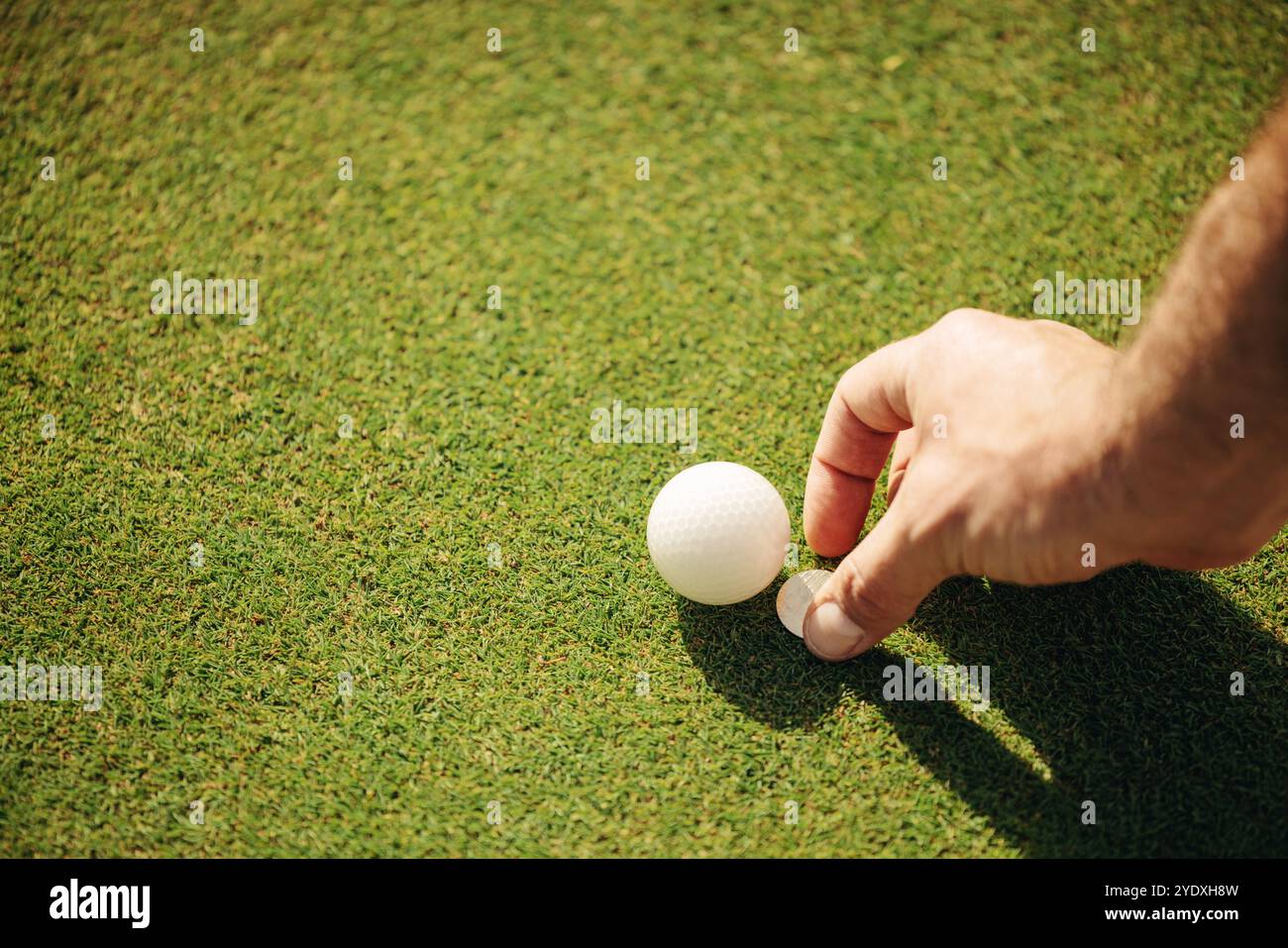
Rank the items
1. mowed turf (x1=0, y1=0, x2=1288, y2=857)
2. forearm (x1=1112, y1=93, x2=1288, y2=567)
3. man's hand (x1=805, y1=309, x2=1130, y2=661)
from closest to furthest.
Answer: forearm (x1=1112, y1=93, x2=1288, y2=567)
man's hand (x1=805, y1=309, x2=1130, y2=661)
mowed turf (x1=0, y1=0, x2=1288, y2=857)

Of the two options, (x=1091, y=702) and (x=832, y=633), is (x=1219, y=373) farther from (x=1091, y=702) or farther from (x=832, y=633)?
(x=1091, y=702)

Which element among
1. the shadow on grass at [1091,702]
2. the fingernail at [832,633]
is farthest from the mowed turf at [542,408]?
the fingernail at [832,633]

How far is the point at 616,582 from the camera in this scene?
137 inches

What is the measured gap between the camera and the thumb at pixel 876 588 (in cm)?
264

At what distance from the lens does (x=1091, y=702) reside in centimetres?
314

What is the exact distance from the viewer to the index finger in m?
2.92

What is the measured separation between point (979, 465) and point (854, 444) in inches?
29.1

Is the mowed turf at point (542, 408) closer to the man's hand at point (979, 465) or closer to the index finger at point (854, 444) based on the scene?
the index finger at point (854, 444)

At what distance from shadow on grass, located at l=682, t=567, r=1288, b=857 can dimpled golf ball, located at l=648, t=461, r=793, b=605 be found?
0.82ft

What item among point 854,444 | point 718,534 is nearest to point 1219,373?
point 854,444

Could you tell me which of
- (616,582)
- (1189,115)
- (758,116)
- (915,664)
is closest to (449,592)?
(616,582)

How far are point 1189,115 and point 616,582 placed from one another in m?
3.95

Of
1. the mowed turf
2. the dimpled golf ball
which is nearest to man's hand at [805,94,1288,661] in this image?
the dimpled golf ball

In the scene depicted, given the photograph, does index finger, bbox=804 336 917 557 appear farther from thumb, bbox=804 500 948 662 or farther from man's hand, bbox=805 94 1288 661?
thumb, bbox=804 500 948 662
